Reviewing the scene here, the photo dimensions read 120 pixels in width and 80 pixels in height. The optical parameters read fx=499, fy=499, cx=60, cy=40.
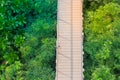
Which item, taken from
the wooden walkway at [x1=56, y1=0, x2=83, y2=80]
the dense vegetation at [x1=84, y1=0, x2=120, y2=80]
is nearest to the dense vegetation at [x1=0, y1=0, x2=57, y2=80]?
the wooden walkway at [x1=56, y1=0, x2=83, y2=80]

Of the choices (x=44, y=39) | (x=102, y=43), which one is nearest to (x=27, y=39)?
(x=44, y=39)

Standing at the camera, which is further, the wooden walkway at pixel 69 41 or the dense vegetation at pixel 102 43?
the dense vegetation at pixel 102 43

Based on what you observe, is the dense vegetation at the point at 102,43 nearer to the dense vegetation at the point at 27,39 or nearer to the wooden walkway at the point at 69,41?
the wooden walkway at the point at 69,41

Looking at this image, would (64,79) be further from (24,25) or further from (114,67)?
(24,25)

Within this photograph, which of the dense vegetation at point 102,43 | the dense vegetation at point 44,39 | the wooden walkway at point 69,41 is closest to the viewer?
the wooden walkway at point 69,41

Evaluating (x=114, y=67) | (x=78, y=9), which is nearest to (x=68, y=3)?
(x=78, y=9)

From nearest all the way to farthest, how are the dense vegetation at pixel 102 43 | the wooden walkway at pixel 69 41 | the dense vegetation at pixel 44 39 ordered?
the wooden walkway at pixel 69 41 < the dense vegetation at pixel 102 43 < the dense vegetation at pixel 44 39

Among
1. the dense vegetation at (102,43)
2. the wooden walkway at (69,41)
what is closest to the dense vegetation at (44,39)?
the dense vegetation at (102,43)
